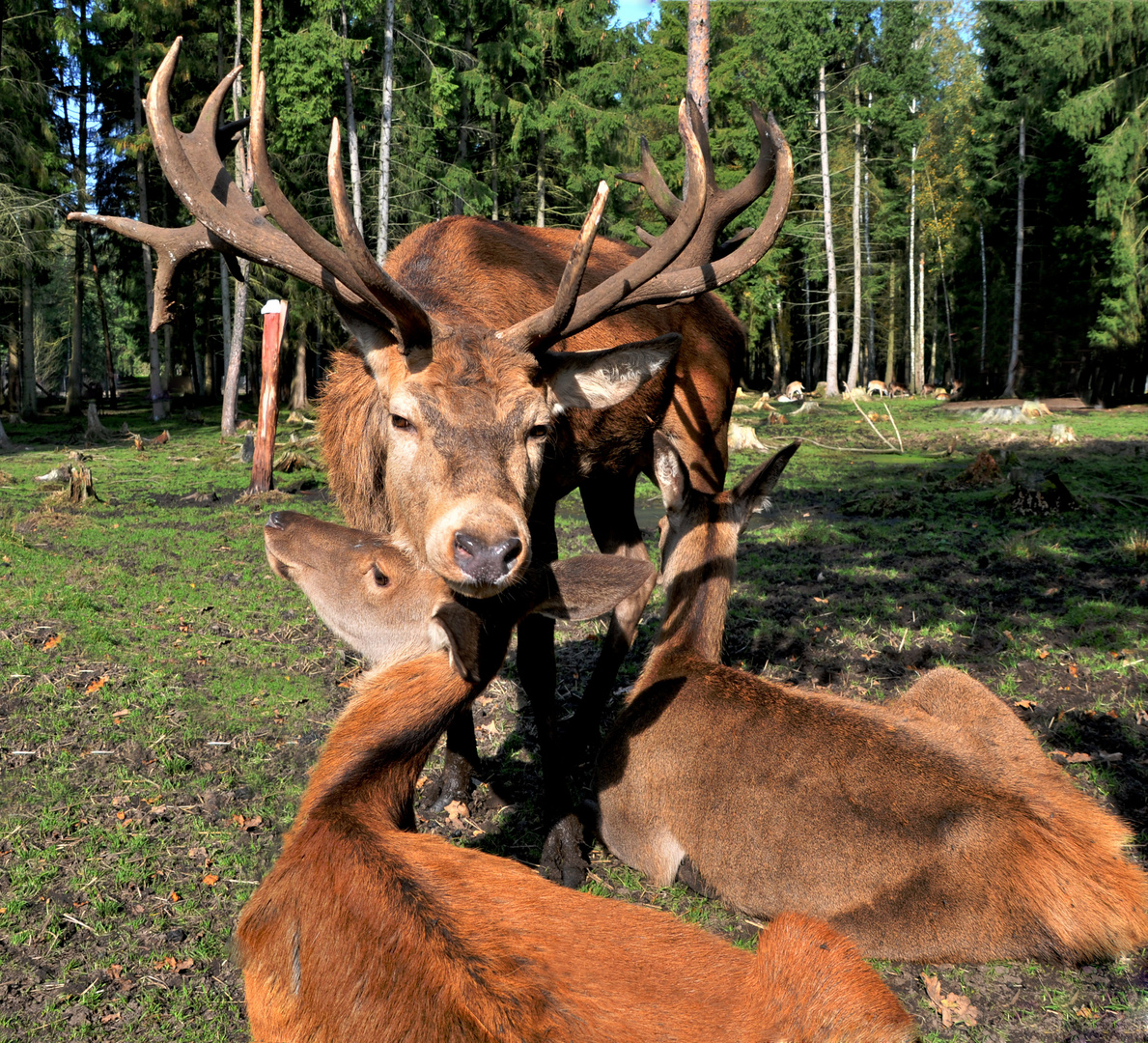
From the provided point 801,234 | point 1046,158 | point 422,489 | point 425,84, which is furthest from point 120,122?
point 422,489

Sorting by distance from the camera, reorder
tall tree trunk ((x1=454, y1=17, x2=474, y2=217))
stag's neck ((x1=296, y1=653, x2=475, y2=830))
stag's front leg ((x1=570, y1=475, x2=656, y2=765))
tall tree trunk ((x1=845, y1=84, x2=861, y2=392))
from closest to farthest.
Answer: stag's neck ((x1=296, y1=653, x2=475, y2=830)), stag's front leg ((x1=570, y1=475, x2=656, y2=765)), tall tree trunk ((x1=454, y1=17, x2=474, y2=217)), tall tree trunk ((x1=845, y1=84, x2=861, y2=392))

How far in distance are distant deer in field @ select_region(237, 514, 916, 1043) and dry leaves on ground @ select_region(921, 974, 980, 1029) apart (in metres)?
1.00

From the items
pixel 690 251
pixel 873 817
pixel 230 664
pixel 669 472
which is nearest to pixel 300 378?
pixel 230 664

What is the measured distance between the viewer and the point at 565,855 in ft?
13.9

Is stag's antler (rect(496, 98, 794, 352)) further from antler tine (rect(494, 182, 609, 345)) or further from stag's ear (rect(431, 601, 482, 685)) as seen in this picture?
stag's ear (rect(431, 601, 482, 685))

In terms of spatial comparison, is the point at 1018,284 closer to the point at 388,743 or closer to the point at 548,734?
the point at 548,734

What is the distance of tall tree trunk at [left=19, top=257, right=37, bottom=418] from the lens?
2656cm

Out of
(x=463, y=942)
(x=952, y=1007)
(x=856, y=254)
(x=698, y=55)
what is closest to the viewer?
(x=463, y=942)

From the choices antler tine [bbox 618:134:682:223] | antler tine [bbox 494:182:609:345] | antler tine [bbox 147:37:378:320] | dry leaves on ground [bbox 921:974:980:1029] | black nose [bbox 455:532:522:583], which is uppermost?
antler tine [bbox 618:134:682:223]

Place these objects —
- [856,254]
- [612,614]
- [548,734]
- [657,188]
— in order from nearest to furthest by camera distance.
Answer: [548,734] < [612,614] < [657,188] < [856,254]

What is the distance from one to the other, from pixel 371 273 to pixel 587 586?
1494 millimetres

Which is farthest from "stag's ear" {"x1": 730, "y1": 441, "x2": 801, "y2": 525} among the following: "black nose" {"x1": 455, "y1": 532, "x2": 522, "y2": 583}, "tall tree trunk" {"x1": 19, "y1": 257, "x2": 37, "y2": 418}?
"tall tree trunk" {"x1": 19, "y1": 257, "x2": 37, "y2": 418}

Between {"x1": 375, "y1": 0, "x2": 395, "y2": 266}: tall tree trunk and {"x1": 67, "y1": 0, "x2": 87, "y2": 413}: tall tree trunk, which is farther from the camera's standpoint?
{"x1": 67, "y1": 0, "x2": 87, "y2": 413}: tall tree trunk

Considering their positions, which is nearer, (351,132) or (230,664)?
(230,664)
